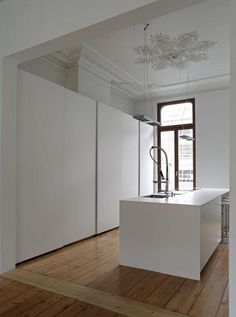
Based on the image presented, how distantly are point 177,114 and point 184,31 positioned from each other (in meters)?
3.40

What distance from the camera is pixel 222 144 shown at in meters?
6.64

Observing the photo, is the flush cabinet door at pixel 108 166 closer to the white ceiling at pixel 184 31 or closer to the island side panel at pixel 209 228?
the white ceiling at pixel 184 31

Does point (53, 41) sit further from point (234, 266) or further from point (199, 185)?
point (199, 185)

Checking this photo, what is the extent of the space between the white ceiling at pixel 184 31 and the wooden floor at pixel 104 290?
2.97 metres

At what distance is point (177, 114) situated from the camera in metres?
7.39

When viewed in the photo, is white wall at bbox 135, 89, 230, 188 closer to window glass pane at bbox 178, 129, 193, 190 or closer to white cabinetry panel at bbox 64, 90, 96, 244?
window glass pane at bbox 178, 129, 193, 190

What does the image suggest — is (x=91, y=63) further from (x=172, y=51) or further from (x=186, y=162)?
(x=186, y=162)

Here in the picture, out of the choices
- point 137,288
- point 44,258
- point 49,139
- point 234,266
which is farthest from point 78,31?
point 44,258

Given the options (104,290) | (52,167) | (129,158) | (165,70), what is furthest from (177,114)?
Answer: (104,290)

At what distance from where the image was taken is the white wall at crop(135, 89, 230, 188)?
21.7 ft

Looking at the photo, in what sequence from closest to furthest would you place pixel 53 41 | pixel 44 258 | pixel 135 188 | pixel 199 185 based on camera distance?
pixel 53 41 < pixel 44 258 < pixel 135 188 < pixel 199 185

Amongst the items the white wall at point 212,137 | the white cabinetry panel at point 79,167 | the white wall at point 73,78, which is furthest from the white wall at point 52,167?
the white wall at point 212,137

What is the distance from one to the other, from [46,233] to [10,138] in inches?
59.3

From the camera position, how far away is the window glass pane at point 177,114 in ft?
23.7
